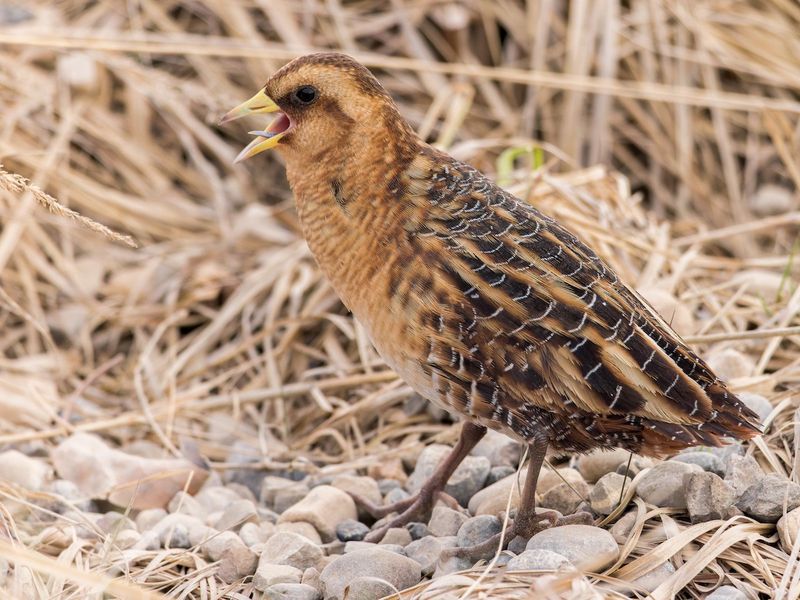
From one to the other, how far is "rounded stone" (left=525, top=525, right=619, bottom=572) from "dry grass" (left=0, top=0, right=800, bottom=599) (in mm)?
76

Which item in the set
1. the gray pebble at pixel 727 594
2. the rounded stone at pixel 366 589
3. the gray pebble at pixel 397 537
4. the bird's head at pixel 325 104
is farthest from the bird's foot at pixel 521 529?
the bird's head at pixel 325 104

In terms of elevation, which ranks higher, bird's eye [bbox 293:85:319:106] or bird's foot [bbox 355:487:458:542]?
bird's eye [bbox 293:85:319:106]

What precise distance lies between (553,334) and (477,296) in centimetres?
23

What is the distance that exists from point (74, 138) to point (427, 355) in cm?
371

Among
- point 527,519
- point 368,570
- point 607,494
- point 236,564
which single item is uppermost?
point 607,494

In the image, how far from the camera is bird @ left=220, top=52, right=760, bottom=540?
313cm

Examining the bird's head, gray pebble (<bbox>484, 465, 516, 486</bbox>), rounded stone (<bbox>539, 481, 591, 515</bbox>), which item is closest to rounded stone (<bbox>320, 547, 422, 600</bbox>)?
rounded stone (<bbox>539, 481, 591, 515</bbox>)

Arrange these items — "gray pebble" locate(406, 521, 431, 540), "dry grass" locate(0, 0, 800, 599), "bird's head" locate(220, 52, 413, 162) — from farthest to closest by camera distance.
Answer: "dry grass" locate(0, 0, 800, 599) < "gray pebble" locate(406, 521, 431, 540) < "bird's head" locate(220, 52, 413, 162)

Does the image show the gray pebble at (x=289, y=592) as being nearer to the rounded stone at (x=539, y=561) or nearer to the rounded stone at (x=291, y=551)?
the rounded stone at (x=291, y=551)

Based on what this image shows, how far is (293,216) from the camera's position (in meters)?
6.15

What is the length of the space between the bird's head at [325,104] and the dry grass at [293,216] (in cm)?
79

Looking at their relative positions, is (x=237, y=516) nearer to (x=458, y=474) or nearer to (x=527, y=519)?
(x=458, y=474)

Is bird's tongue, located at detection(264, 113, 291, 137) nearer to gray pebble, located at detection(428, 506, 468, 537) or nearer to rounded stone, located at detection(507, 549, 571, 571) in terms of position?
gray pebble, located at detection(428, 506, 468, 537)

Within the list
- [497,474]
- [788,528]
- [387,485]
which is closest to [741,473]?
[788,528]
